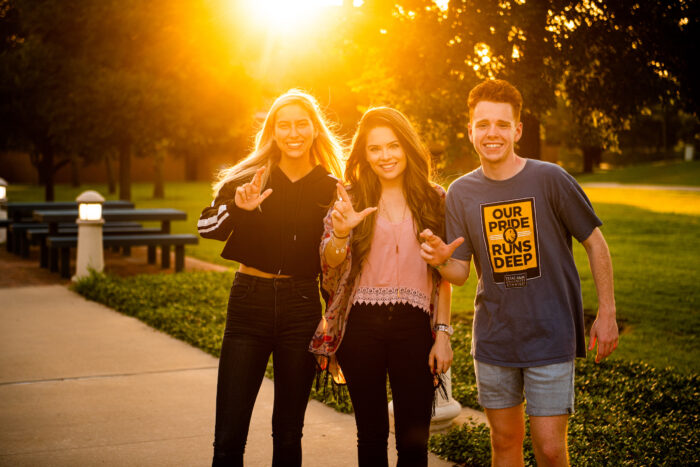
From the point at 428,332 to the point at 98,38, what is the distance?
22421 millimetres

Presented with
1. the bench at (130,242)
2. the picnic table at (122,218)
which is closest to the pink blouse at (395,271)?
the bench at (130,242)

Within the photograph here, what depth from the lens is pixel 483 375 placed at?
332cm

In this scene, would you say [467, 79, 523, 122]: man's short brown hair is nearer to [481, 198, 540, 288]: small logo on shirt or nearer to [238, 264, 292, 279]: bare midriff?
[481, 198, 540, 288]: small logo on shirt

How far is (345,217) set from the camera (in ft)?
11.2

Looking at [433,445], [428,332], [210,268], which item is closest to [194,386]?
[433,445]

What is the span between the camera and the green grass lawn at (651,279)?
8102 millimetres

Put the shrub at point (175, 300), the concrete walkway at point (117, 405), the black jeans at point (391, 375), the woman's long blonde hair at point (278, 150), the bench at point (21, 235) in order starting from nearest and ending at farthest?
the black jeans at point (391, 375), the woman's long blonde hair at point (278, 150), the concrete walkway at point (117, 405), the shrub at point (175, 300), the bench at point (21, 235)

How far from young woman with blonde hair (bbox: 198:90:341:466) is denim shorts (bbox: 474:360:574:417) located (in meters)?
0.85

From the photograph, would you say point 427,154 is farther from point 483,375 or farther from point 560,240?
point 483,375

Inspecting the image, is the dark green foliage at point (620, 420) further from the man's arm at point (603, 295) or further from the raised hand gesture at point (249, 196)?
the raised hand gesture at point (249, 196)

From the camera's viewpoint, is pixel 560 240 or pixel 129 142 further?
pixel 129 142

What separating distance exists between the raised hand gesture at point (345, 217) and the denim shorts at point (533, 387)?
804mm

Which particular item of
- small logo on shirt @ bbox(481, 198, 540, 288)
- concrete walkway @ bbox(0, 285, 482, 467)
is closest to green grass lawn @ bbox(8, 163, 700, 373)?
concrete walkway @ bbox(0, 285, 482, 467)

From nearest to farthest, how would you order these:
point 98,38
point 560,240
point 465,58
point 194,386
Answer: point 560,240 < point 194,386 < point 465,58 < point 98,38
